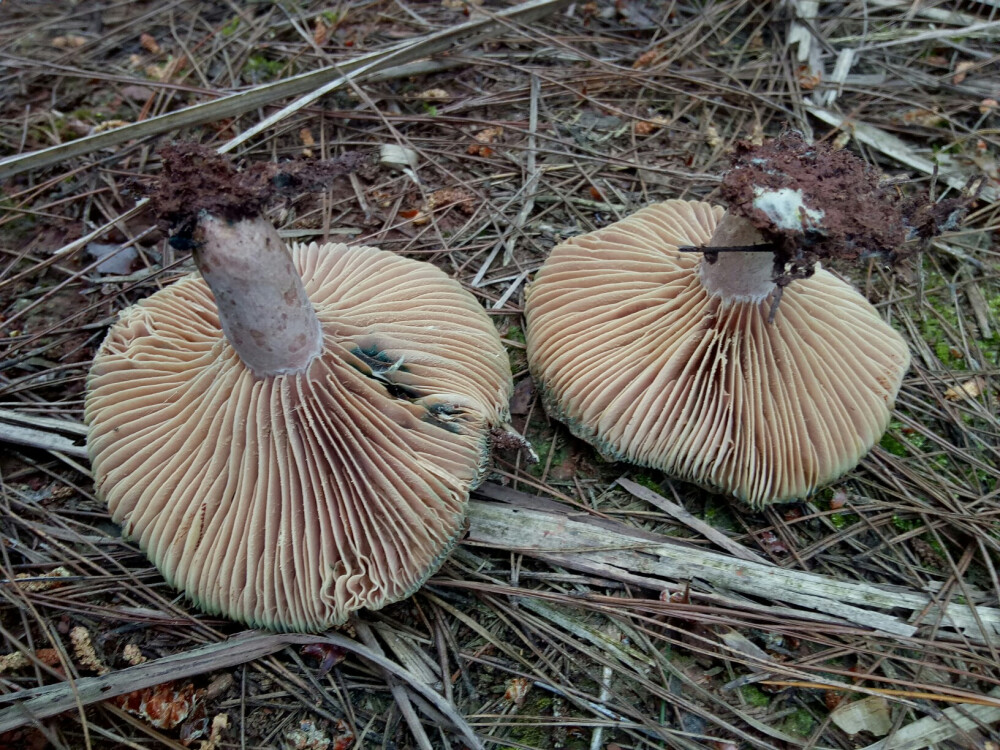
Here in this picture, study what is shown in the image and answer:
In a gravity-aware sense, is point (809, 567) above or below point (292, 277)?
below

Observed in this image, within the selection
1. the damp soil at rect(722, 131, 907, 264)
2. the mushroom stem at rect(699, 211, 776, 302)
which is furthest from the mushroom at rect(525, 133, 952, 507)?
the damp soil at rect(722, 131, 907, 264)

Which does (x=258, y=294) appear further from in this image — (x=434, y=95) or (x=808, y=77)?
(x=808, y=77)

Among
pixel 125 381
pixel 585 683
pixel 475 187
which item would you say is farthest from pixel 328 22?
pixel 585 683

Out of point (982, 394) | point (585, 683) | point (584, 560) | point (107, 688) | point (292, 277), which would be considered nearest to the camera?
point (292, 277)

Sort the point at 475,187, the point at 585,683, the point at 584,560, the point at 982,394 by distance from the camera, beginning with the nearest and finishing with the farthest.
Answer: the point at 585,683
the point at 584,560
the point at 982,394
the point at 475,187

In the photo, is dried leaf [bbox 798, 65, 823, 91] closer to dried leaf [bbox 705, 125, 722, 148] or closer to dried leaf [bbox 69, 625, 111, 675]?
dried leaf [bbox 705, 125, 722, 148]

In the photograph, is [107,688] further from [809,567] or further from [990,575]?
[990,575]
